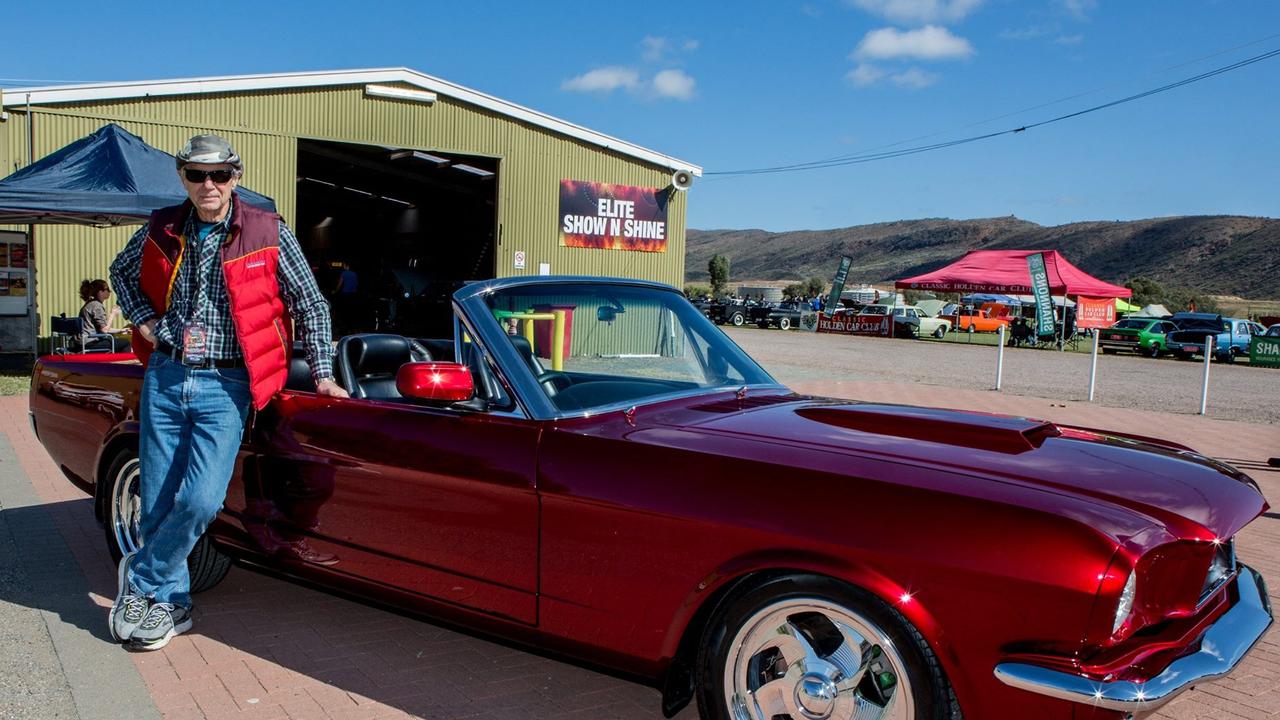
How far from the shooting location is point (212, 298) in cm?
349

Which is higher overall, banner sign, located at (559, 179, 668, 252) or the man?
banner sign, located at (559, 179, 668, 252)

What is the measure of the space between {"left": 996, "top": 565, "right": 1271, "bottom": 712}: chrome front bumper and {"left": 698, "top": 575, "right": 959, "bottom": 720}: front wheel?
22 cm

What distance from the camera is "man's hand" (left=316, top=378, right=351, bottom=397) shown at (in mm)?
3457

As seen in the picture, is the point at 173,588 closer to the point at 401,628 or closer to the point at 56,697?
the point at 56,697

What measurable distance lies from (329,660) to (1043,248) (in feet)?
416

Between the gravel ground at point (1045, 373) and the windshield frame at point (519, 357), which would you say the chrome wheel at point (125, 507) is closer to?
the windshield frame at point (519, 357)

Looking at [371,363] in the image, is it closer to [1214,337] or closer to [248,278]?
[248,278]

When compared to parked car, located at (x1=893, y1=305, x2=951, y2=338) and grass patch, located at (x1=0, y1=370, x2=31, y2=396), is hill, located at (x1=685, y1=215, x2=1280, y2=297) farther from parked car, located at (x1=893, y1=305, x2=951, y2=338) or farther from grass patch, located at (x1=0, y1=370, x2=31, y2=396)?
grass patch, located at (x1=0, y1=370, x2=31, y2=396)

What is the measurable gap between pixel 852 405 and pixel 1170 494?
1.23m

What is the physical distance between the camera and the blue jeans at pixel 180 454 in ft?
11.3

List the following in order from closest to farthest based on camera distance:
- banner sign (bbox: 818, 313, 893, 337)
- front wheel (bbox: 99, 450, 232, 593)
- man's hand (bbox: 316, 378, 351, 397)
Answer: man's hand (bbox: 316, 378, 351, 397) → front wheel (bbox: 99, 450, 232, 593) → banner sign (bbox: 818, 313, 893, 337)

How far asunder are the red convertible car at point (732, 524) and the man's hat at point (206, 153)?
81 centimetres

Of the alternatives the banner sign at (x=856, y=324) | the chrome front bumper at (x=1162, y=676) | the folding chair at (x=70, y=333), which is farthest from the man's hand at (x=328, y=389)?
the banner sign at (x=856, y=324)

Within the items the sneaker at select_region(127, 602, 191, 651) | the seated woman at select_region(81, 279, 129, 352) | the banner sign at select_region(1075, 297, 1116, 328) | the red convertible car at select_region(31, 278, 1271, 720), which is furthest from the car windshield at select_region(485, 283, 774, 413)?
the banner sign at select_region(1075, 297, 1116, 328)
